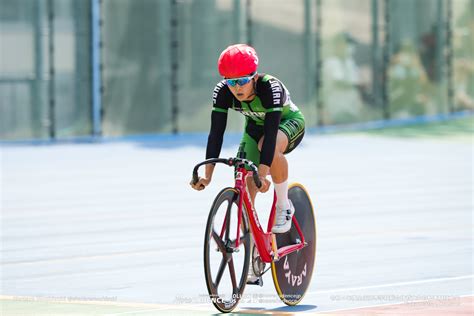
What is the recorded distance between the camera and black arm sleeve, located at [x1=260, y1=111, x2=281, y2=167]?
27.7ft

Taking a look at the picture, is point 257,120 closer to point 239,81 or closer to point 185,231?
point 239,81

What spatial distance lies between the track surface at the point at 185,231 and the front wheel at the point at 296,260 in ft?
0.41

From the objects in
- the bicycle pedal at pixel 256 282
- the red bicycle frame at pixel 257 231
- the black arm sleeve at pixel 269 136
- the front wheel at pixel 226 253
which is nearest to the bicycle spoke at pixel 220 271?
the front wheel at pixel 226 253

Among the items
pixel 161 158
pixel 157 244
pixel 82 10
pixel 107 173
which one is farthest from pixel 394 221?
pixel 82 10

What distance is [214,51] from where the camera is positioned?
2981 centimetres

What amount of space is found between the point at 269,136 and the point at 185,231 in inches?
221

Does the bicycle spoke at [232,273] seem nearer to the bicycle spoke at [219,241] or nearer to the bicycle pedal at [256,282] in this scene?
the bicycle spoke at [219,241]

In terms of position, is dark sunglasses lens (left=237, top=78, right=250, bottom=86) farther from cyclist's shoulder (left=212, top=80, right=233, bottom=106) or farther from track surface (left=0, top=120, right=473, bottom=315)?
track surface (left=0, top=120, right=473, bottom=315)

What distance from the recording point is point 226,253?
831 cm

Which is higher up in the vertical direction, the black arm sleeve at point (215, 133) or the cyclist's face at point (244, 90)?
the cyclist's face at point (244, 90)

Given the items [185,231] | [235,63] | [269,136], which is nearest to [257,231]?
[269,136]

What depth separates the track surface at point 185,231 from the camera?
9.52 meters

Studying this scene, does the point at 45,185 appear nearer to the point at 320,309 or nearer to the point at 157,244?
the point at 157,244

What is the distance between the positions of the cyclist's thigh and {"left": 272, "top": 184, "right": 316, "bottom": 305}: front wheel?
445 mm
